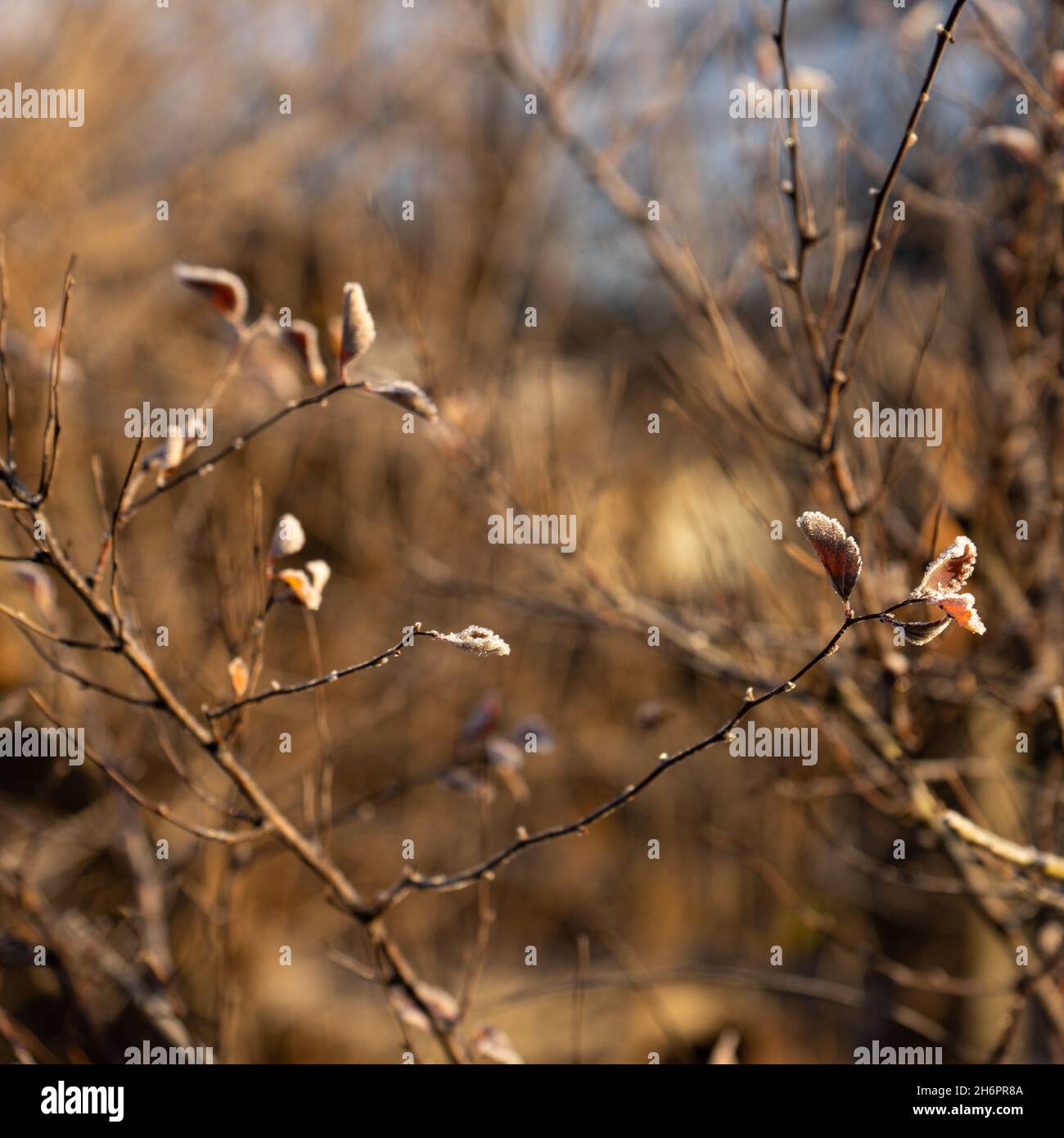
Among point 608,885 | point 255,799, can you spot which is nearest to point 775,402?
point 255,799

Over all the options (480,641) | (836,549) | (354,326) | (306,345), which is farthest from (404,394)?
(836,549)

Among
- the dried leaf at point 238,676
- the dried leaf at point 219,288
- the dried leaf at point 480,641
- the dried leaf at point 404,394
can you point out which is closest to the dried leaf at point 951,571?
the dried leaf at point 480,641

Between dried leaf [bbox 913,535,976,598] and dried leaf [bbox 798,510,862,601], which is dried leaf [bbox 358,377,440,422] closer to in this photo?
dried leaf [bbox 798,510,862,601]

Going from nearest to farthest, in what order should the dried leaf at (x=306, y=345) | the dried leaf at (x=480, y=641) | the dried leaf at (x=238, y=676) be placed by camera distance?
1. the dried leaf at (x=480, y=641)
2. the dried leaf at (x=238, y=676)
3. the dried leaf at (x=306, y=345)

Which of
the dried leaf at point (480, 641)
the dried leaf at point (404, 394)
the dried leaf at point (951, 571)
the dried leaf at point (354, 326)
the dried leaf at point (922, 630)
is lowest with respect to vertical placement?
the dried leaf at point (922, 630)

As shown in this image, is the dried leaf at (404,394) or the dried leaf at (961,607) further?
the dried leaf at (404,394)

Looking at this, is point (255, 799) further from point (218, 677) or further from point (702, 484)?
point (702, 484)

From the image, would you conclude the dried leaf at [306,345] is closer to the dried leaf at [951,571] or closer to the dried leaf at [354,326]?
the dried leaf at [354,326]

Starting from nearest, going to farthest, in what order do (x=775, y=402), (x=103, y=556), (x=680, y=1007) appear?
(x=103, y=556), (x=775, y=402), (x=680, y=1007)

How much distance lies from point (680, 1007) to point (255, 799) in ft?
17.4

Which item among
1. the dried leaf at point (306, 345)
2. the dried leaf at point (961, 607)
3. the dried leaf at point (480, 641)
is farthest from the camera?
the dried leaf at point (306, 345)

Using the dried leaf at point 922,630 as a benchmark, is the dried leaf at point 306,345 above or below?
above

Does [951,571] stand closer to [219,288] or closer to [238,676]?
[238,676]

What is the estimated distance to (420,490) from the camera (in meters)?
4.73
